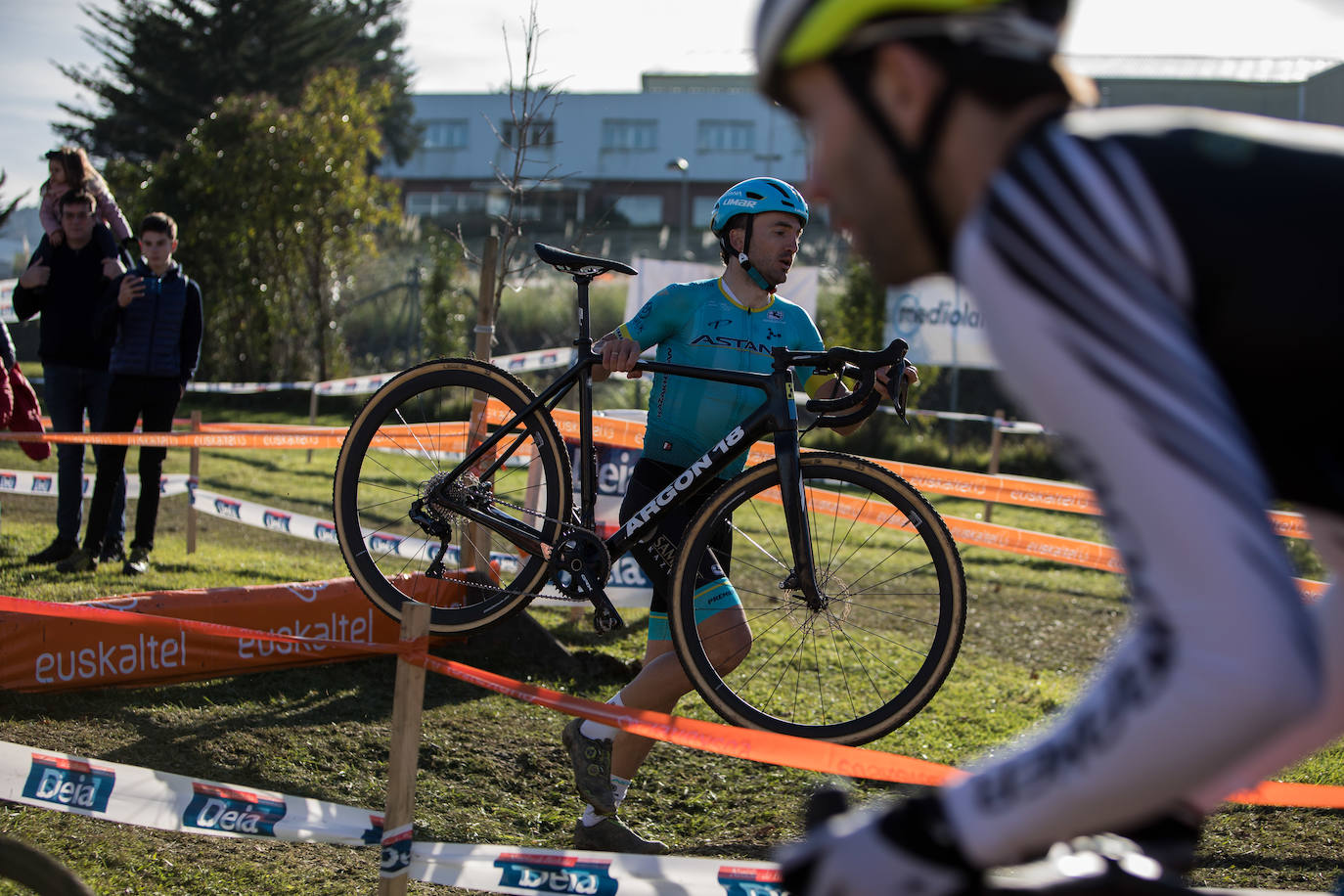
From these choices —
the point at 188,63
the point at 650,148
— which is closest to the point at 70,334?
the point at 188,63

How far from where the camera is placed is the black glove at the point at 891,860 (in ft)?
4.09

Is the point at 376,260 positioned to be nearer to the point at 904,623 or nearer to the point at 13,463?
the point at 13,463

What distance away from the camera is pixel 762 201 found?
457 cm

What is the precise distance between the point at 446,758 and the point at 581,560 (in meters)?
1.79

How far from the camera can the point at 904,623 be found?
903 centimetres

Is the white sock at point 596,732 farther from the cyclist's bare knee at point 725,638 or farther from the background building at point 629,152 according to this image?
the background building at point 629,152

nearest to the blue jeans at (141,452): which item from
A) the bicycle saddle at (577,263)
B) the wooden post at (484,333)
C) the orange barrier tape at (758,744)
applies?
the wooden post at (484,333)

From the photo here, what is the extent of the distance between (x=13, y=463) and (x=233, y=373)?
877cm

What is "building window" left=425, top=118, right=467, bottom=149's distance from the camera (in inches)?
1999

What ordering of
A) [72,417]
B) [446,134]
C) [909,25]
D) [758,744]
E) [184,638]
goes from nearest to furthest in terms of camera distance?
[909,25], [758,744], [184,638], [72,417], [446,134]

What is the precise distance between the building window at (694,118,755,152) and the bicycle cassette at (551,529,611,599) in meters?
45.4

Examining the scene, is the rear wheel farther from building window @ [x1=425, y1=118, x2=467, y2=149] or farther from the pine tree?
building window @ [x1=425, y1=118, x2=467, y2=149]

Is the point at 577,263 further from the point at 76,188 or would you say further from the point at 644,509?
the point at 76,188

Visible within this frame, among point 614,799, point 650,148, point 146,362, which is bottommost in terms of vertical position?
point 614,799
